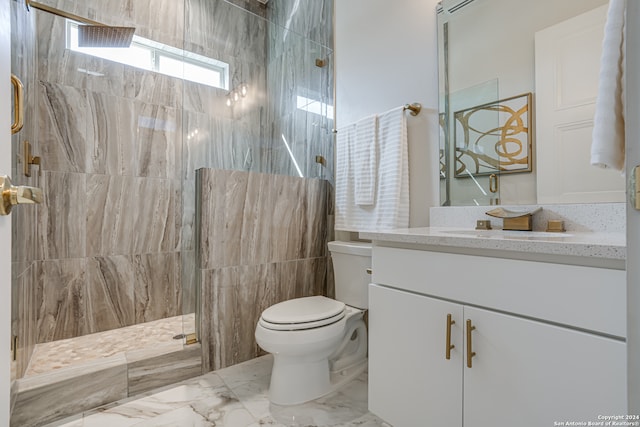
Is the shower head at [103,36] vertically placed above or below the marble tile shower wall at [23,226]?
above

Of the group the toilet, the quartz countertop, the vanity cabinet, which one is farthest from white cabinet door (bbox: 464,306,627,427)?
the toilet

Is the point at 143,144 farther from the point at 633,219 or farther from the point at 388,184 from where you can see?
the point at 633,219

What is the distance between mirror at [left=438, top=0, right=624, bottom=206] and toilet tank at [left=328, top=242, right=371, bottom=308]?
0.55 m

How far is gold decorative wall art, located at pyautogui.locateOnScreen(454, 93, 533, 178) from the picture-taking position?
1296 mm

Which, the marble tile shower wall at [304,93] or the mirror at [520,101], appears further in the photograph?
the marble tile shower wall at [304,93]

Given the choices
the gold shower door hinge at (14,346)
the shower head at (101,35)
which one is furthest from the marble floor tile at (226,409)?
the shower head at (101,35)

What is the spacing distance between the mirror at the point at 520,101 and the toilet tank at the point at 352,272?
0.55 metres

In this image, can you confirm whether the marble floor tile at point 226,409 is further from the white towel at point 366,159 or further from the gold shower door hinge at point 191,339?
the white towel at point 366,159

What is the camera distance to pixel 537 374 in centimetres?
78

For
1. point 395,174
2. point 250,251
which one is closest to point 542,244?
point 395,174

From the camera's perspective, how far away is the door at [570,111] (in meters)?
1.11

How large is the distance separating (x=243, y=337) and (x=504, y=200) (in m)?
1.59

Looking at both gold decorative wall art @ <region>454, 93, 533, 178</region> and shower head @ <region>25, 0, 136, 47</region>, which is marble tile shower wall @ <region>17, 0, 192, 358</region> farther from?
gold decorative wall art @ <region>454, 93, 533, 178</region>

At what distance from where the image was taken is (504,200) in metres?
1.35
